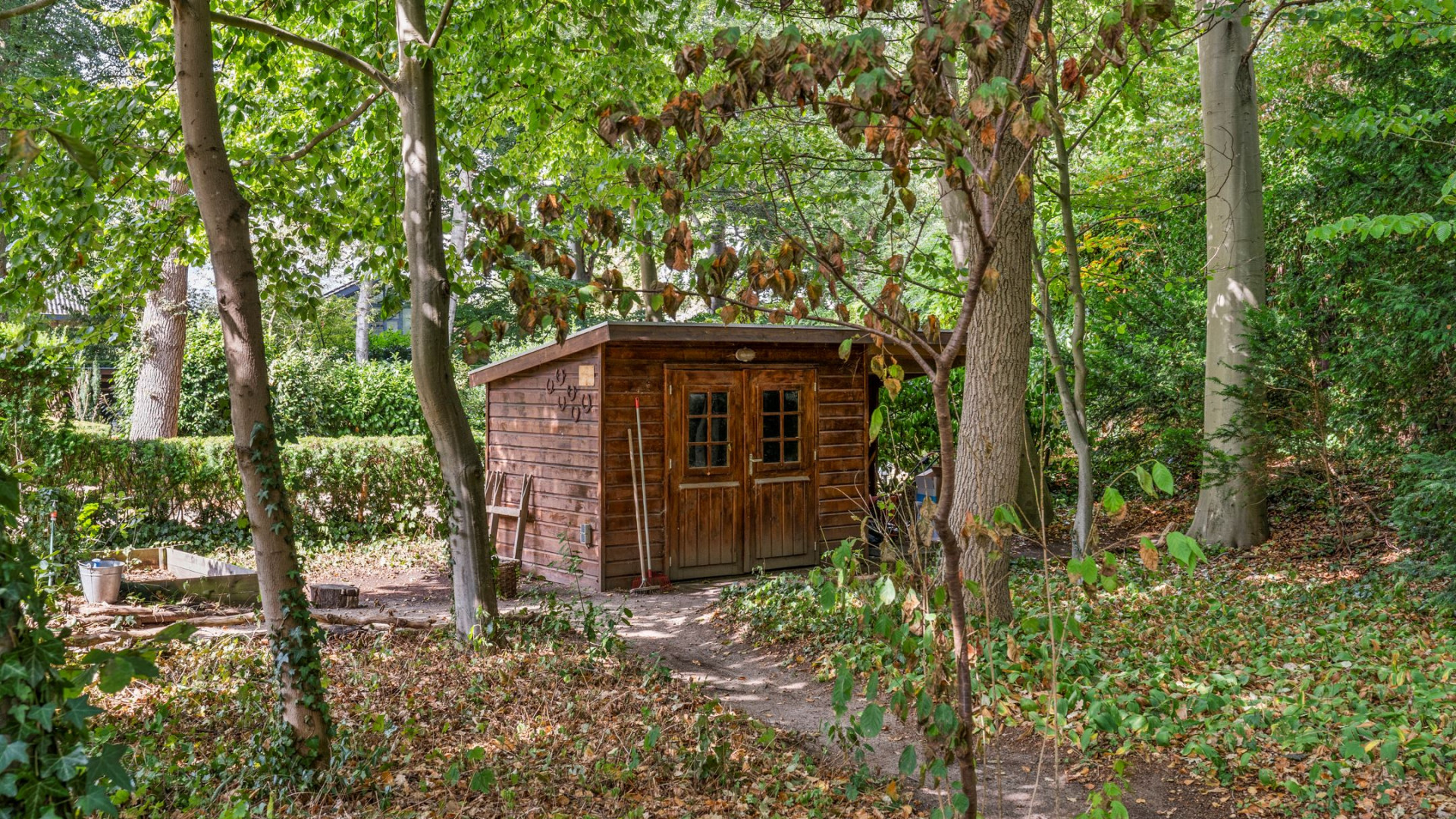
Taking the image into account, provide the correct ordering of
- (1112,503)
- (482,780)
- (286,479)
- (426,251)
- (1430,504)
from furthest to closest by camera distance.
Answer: (286,479) → (1430,504) → (426,251) → (482,780) → (1112,503)

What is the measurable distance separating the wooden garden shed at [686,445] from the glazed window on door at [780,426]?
0.01m

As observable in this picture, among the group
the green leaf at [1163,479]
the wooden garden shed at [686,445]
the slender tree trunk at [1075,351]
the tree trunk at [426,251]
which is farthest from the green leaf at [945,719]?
the wooden garden shed at [686,445]

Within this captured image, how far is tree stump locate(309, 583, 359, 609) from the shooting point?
8.35 metres

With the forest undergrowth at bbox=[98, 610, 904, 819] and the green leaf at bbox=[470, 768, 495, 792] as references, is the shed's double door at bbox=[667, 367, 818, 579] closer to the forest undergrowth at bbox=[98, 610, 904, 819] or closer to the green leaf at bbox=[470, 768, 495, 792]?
the forest undergrowth at bbox=[98, 610, 904, 819]

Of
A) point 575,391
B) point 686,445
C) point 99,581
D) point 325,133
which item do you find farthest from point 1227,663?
point 99,581

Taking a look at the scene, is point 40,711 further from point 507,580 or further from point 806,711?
point 507,580

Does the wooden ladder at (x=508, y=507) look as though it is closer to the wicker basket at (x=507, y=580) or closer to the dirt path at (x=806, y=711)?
the wicker basket at (x=507, y=580)

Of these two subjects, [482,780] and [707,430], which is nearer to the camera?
[482,780]

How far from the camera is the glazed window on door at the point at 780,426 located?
1069cm

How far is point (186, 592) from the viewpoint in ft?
26.7

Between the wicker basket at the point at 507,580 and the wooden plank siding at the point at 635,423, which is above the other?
the wooden plank siding at the point at 635,423

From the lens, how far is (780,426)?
10773mm

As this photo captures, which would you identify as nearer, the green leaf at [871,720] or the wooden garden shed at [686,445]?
the green leaf at [871,720]

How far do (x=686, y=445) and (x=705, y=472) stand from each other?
387 mm
